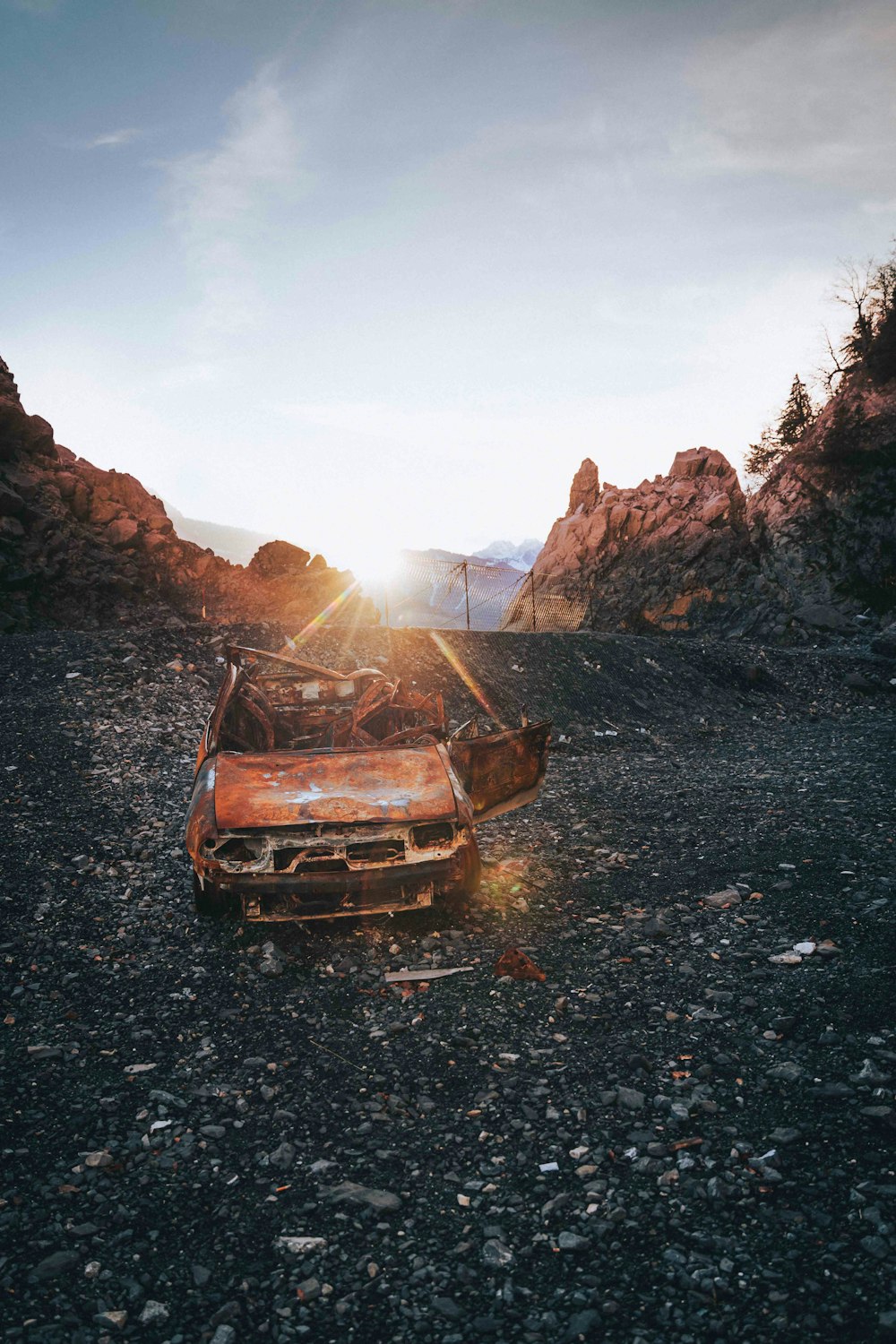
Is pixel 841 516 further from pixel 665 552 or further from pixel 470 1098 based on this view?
pixel 470 1098

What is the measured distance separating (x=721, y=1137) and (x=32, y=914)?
4.28 m

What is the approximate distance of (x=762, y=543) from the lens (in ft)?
84.0

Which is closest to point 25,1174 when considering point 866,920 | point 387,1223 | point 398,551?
point 387,1223

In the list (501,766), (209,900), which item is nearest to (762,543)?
(501,766)

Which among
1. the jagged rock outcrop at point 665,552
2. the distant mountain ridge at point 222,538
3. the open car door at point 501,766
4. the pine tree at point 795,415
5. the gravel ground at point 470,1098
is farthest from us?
the distant mountain ridge at point 222,538

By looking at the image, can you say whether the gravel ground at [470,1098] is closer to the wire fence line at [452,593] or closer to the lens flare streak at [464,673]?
the lens flare streak at [464,673]

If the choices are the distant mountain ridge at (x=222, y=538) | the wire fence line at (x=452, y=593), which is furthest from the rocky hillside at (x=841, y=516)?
Answer: the distant mountain ridge at (x=222, y=538)

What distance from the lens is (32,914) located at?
466cm

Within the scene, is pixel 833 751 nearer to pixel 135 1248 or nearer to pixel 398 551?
pixel 135 1248

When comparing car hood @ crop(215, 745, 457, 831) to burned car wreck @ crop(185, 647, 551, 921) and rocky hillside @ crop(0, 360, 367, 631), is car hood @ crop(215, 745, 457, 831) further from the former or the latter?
rocky hillside @ crop(0, 360, 367, 631)

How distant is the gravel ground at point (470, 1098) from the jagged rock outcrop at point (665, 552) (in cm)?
2030

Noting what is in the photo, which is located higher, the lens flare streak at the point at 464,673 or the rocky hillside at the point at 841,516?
the rocky hillside at the point at 841,516

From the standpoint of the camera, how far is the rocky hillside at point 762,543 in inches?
903

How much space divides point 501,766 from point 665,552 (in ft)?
80.0
